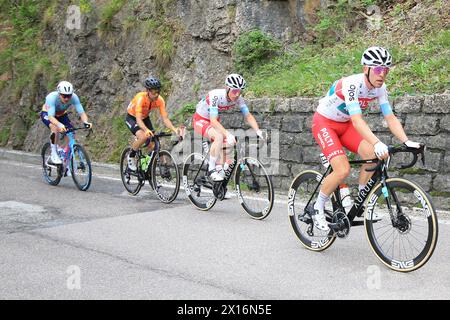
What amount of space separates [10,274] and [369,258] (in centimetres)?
358

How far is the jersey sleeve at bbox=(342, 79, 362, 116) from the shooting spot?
564 cm

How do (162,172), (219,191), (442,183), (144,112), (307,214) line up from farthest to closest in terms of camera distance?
(144,112) < (162,172) < (219,191) < (442,183) < (307,214)

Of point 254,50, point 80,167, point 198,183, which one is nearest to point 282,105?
point 198,183

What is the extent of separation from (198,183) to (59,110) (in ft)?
13.2

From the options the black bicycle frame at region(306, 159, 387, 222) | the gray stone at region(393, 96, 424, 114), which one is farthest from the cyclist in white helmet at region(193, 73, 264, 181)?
the black bicycle frame at region(306, 159, 387, 222)

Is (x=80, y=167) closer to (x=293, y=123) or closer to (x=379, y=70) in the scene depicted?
(x=293, y=123)

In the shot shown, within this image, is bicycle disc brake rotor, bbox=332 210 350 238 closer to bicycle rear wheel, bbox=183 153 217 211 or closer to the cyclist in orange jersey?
bicycle rear wheel, bbox=183 153 217 211

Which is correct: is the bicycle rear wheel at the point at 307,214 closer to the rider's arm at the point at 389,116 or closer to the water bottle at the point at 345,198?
the water bottle at the point at 345,198

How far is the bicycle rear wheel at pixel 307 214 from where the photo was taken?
618 cm

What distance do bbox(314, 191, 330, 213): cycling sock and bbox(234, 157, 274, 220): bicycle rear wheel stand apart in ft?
5.35

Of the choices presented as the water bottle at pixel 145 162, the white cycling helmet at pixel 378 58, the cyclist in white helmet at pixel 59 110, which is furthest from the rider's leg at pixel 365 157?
the cyclist in white helmet at pixel 59 110

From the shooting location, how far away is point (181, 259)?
5945 mm
